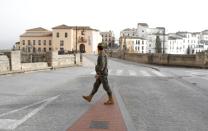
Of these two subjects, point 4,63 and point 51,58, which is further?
point 51,58

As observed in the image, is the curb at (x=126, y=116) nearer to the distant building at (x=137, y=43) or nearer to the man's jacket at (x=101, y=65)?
the man's jacket at (x=101, y=65)

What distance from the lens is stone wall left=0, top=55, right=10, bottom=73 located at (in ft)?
77.6

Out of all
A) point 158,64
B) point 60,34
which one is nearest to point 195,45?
point 60,34

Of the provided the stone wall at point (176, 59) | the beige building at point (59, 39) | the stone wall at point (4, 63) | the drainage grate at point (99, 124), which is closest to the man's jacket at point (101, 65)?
the drainage grate at point (99, 124)

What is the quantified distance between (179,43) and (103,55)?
608 ft

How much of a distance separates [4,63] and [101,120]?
16.8 meters

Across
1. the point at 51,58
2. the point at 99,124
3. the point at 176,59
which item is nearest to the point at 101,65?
the point at 99,124

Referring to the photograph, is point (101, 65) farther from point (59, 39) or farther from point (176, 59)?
point (59, 39)

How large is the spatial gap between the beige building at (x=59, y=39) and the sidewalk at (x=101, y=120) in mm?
125750

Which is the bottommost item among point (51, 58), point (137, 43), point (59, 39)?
point (51, 58)

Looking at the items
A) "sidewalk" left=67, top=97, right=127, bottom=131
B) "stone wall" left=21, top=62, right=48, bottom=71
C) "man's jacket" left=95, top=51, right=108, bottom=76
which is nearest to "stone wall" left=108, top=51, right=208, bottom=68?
"stone wall" left=21, top=62, right=48, bottom=71

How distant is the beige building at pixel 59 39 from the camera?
14100cm

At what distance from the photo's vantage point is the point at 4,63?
78.6ft

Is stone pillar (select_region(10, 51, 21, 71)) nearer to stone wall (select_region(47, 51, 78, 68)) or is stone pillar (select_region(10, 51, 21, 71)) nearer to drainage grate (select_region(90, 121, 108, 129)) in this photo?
stone wall (select_region(47, 51, 78, 68))
